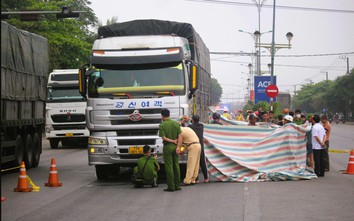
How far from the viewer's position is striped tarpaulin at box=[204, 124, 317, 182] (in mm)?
15234

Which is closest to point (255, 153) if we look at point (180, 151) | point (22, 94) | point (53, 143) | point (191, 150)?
point (191, 150)

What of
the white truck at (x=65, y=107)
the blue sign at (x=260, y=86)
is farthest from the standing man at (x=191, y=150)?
the blue sign at (x=260, y=86)

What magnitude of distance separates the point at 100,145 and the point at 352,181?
5.63 meters

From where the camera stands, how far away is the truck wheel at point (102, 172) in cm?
1569

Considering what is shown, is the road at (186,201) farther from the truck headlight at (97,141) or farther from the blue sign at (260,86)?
the blue sign at (260,86)

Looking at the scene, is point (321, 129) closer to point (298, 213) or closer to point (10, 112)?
point (298, 213)

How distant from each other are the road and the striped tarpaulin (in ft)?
1.96

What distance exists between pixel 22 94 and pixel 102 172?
326 cm

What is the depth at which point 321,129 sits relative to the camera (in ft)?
52.5

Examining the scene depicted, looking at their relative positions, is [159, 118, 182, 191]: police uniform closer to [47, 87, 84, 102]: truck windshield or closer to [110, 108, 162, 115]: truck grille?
[110, 108, 162, 115]: truck grille

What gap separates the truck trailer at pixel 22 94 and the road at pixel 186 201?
1355mm

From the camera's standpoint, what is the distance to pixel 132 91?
14984mm

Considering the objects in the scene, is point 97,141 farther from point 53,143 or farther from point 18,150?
point 53,143

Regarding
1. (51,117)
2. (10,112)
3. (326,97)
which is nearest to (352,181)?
(10,112)
